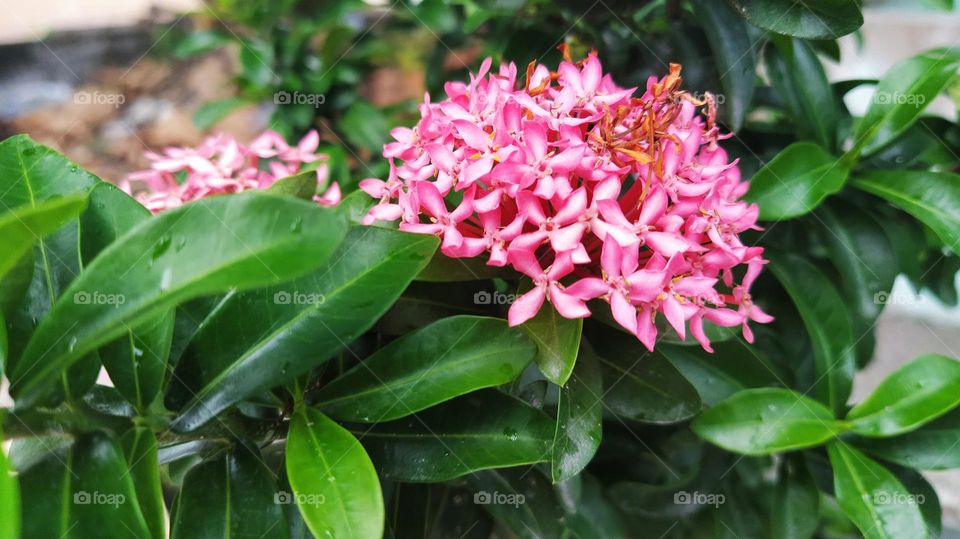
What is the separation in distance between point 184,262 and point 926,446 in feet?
2.29

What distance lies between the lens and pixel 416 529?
71cm

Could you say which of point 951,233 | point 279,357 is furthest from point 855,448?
point 279,357

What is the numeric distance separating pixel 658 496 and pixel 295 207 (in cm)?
64

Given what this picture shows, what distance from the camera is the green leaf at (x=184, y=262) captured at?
0.38 meters

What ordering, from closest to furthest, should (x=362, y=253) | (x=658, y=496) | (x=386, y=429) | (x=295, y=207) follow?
(x=295, y=207) → (x=362, y=253) → (x=386, y=429) → (x=658, y=496)

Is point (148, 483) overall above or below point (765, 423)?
above

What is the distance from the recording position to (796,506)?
0.74 metres

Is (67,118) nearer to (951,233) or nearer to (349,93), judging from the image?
(349,93)

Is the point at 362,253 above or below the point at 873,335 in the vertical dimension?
above

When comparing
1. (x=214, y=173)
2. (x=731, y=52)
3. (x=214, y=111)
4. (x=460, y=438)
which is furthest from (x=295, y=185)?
(x=214, y=111)

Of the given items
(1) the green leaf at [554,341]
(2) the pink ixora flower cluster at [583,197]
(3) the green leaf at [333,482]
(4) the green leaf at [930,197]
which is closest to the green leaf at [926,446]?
(4) the green leaf at [930,197]

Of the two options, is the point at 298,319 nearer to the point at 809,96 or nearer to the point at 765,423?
the point at 765,423

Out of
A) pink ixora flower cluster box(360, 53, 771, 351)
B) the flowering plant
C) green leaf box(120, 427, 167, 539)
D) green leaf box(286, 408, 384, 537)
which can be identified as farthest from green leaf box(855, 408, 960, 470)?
green leaf box(120, 427, 167, 539)

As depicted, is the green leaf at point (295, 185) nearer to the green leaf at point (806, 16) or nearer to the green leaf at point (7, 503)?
the green leaf at point (7, 503)
